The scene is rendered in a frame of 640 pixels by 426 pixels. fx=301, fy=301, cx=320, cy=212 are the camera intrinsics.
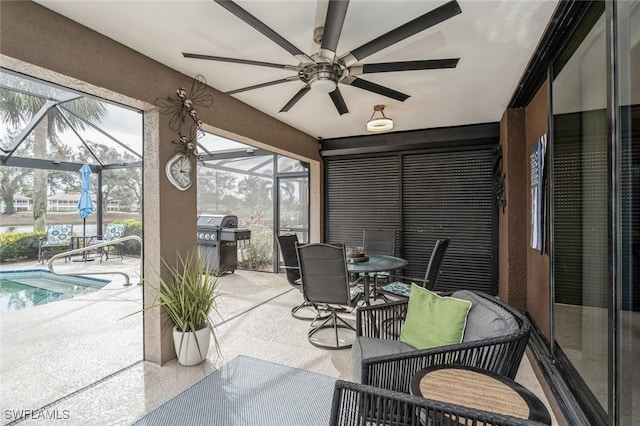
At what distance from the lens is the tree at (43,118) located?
11.3 ft

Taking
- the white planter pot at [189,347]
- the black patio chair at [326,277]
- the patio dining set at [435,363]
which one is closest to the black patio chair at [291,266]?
the black patio chair at [326,277]

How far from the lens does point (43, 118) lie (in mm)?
4293

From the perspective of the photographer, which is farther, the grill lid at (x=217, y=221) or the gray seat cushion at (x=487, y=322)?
the grill lid at (x=217, y=221)

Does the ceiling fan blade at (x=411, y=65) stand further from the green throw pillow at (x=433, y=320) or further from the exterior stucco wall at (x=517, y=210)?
the exterior stucco wall at (x=517, y=210)

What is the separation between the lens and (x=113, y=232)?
6.15 metres

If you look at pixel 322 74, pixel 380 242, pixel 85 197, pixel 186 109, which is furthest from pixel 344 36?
pixel 85 197

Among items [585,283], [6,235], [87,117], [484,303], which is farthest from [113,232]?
[585,283]

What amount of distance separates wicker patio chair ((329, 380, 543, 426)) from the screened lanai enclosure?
9.81 feet

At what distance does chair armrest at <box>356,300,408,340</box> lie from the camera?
2.18 m

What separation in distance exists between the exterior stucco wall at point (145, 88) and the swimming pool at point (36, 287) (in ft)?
10.7

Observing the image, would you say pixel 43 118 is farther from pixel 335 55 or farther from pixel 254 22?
pixel 335 55

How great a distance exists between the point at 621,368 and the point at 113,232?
290 inches

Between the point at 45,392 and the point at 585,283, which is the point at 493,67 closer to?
the point at 585,283

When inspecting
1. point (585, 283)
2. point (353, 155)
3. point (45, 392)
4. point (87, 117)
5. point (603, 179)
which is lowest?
point (45, 392)
